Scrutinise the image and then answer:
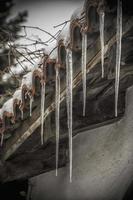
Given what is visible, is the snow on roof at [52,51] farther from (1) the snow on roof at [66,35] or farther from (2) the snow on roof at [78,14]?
(2) the snow on roof at [78,14]

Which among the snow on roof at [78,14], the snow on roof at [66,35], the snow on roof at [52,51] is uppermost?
the snow on roof at [78,14]

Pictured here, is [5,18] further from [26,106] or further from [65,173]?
[26,106]

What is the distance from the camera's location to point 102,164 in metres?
5.69

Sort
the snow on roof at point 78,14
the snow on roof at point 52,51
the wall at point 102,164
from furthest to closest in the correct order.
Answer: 1. the wall at point 102,164
2. the snow on roof at point 52,51
3. the snow on roof at point 78,14

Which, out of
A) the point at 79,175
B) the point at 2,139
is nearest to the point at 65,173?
the point at 79,175

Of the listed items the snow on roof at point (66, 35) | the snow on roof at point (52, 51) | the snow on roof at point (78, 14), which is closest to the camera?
the snow on roof at point (78, 14)

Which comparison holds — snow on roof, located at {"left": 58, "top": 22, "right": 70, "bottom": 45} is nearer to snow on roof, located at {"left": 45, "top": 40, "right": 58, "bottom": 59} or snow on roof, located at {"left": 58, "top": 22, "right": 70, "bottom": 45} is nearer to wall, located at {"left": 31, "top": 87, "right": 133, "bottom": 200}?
snow on roof, located at {"left": 45, "top": 40, "right": 58, "bottom": 59}

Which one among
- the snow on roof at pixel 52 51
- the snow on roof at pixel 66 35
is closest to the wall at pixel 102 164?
the snow on roof at pixel 52 51

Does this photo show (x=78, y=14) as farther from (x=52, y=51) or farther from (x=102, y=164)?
(x=102, y=164)

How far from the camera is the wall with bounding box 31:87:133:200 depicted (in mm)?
5473

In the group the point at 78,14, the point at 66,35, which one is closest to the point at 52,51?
the point at 66,35

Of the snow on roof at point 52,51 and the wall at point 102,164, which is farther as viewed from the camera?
the wall at point 102,164

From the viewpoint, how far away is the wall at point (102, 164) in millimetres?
5473

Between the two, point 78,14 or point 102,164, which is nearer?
point 78,14
